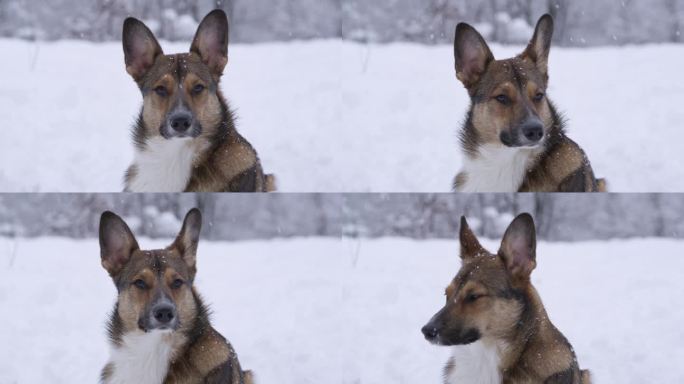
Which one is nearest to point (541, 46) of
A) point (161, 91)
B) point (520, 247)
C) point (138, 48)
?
point (520, 247)

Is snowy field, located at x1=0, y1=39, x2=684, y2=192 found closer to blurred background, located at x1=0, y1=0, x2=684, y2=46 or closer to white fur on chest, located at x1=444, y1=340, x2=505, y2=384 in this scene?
blurred background, located at x1=0, y1=0, x2=684, y2=46

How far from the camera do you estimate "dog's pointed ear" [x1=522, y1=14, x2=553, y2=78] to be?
412 centimetres

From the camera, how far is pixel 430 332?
4.00 m

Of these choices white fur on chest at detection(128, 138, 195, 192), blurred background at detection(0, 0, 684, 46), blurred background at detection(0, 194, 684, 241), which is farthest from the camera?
blurred background at detection(0, 0, 684, 46)

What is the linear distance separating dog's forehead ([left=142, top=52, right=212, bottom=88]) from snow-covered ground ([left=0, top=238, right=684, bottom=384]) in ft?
2.60

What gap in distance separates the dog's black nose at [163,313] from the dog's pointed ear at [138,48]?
3.44 ft

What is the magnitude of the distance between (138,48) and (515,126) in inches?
67.8

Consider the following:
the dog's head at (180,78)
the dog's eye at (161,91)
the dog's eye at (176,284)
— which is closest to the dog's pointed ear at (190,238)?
the dog's eye at (176,284)

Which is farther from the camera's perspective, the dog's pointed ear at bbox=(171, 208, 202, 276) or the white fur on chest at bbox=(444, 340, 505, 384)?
the dog's pointed ear at bbox=(171, 208, 202, 276)

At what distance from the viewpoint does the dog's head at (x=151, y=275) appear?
13.0 feet

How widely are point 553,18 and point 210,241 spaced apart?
1.99m

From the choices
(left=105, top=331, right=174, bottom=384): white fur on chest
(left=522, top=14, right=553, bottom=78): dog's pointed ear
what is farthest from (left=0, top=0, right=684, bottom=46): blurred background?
(left=105, top=331, right=174, bottom=384): white fur on chest

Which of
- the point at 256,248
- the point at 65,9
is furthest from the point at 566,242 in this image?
the point at 65,9

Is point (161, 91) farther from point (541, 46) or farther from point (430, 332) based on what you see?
point (541, 46)
